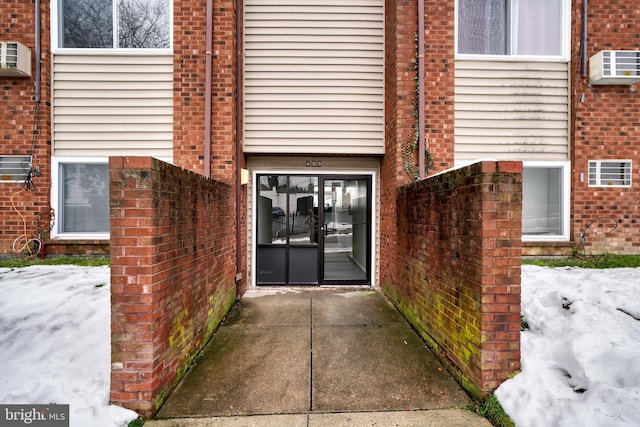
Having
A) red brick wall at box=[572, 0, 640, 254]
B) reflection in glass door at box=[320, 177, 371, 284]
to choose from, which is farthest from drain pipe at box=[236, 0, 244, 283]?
red brick wall at box=[572, 0, 640, 254]

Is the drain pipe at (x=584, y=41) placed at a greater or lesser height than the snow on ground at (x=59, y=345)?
greater

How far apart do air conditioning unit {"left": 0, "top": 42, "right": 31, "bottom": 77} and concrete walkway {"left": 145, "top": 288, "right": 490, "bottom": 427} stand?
509 cm

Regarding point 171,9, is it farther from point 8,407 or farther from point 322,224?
point 8,407

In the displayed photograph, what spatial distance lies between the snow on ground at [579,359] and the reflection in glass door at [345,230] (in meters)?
2.83

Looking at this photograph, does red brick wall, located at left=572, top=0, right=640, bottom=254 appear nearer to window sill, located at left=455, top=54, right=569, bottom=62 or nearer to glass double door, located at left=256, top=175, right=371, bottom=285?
window sill, located at left=455, top=54, right=569, bottom=62

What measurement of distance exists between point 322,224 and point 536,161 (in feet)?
12.5

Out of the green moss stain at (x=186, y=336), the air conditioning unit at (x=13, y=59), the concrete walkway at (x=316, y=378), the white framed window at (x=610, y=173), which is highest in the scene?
the air conditioning unit at (x=13, y=59)

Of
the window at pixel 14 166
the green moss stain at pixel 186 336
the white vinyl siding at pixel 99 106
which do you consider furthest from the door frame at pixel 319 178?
the window at pixel 14 166

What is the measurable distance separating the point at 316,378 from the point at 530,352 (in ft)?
6.15

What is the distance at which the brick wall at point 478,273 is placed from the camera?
2.40 meters

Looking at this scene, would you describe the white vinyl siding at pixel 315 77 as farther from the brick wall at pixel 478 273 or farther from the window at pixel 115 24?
the brick wall at pixel 478 273

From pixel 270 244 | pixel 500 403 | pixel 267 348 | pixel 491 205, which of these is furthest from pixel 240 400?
pixel 270 244

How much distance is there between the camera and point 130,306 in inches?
89.4

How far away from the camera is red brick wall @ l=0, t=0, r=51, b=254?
4.91 m
